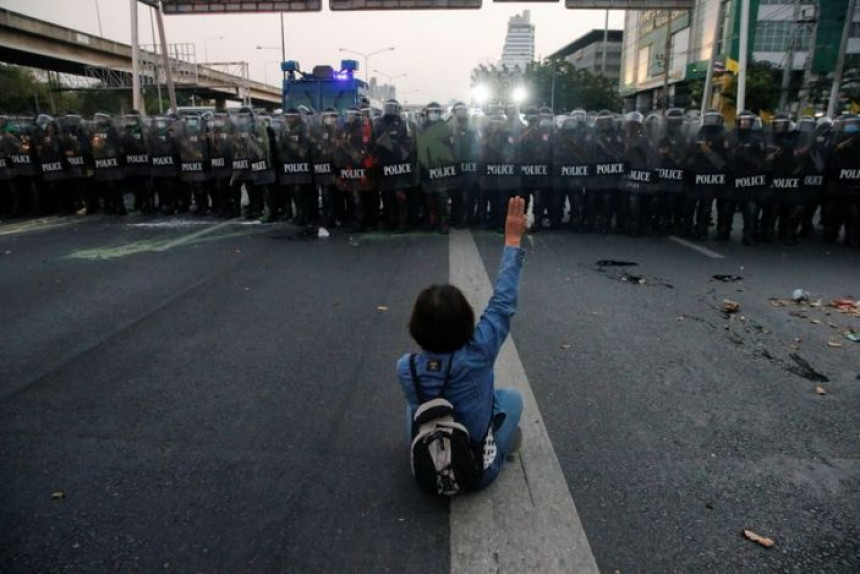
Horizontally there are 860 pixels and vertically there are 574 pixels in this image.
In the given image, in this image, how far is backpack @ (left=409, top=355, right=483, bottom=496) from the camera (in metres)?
2.59

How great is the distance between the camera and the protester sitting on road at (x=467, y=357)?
8.29 feet

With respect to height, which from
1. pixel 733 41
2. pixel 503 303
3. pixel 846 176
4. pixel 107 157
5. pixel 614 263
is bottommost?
pixel 614 263

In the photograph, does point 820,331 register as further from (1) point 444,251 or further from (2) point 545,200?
(2) point 545,200

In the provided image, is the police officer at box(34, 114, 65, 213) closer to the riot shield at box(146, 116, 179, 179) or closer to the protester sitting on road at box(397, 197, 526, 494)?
the riot shield at box(146, 116, 179, 179)

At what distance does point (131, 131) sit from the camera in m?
11.7

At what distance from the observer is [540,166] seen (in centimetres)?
994

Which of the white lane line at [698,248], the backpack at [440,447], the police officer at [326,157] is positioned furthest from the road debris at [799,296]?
the police officer at [326,157]

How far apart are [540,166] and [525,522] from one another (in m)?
8.01

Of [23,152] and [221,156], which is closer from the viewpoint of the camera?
[221,156]

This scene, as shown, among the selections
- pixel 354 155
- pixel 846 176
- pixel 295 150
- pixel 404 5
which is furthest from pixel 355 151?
pixel 404 5

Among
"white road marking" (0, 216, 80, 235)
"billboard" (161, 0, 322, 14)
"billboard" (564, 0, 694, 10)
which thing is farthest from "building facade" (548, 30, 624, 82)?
"white road marking" (0, 216, 80, 235)

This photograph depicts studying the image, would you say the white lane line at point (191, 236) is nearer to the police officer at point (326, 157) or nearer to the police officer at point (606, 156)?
the police officer at point (326, 157)

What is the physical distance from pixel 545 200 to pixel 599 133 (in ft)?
4.59

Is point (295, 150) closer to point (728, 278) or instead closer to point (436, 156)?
point (436, 156)
